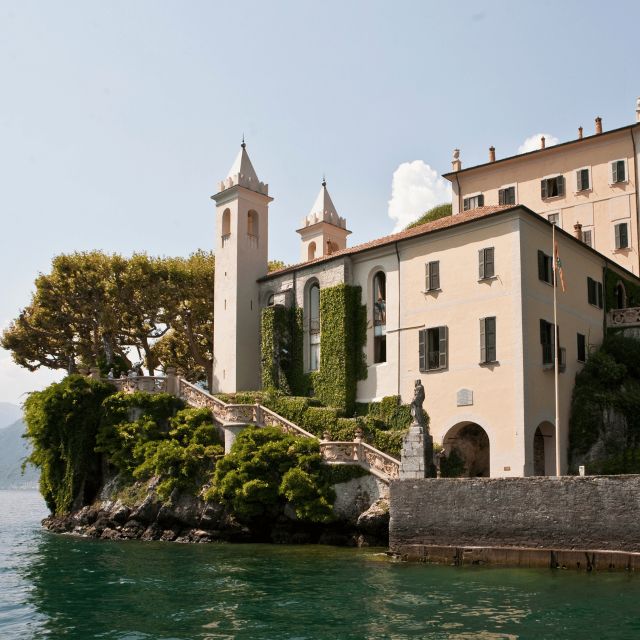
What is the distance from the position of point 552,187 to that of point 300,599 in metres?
34.5

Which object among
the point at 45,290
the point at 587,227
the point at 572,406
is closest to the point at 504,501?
the point at 572,406

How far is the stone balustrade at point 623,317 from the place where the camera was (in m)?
39.8

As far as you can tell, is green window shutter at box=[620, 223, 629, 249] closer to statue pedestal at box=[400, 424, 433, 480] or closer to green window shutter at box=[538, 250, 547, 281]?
green window shutter at box=[538, 250, 547, 281]

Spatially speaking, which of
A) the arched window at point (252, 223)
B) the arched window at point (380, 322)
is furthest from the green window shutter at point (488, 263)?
the arched window at point (252, 223)

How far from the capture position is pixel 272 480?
33.2 m

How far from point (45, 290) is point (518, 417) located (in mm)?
32003

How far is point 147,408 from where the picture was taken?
40.1m

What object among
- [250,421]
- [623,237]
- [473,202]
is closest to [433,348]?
Result: [250,421]

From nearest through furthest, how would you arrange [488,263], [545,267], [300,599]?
[300,599] < [488,263] < [545,267]

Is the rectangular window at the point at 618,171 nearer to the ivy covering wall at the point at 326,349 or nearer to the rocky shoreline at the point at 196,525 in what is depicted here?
the ivy covering wall at the point at 326,349

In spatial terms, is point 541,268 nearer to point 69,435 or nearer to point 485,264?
point 485,264

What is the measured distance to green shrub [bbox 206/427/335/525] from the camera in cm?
3200

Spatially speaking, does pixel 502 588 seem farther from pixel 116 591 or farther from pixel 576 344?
pixel 576 344

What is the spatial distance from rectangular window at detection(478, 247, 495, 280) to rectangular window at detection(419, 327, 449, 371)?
292cm
